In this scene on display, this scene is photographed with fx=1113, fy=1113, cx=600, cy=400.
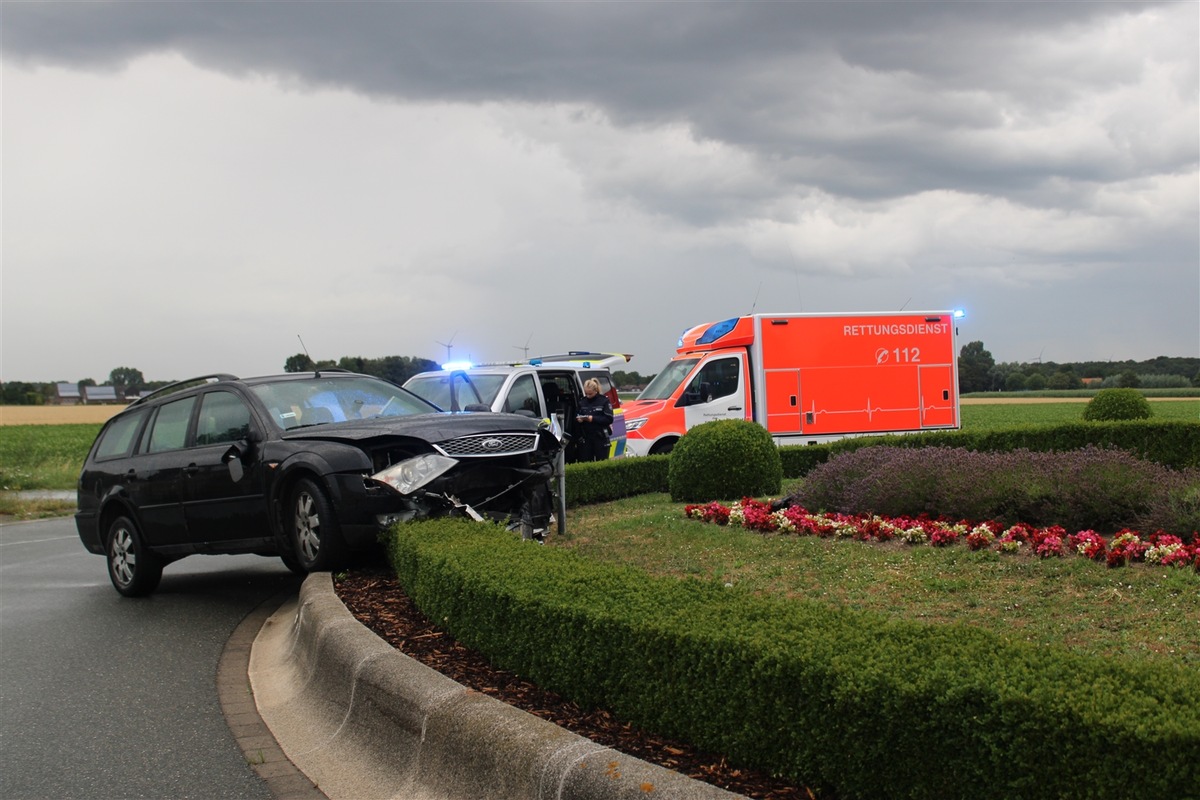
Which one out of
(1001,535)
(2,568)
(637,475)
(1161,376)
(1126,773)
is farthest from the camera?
(1161,376)

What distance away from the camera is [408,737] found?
4.85 metres

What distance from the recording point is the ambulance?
755 inches

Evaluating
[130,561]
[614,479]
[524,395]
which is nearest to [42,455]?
[524,395]

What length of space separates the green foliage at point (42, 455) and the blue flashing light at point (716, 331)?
13661 millimetres

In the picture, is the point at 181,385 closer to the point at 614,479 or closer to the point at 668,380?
the point at 614,479

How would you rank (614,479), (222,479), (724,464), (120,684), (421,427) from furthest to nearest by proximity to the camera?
(614,479) < (724,464) < (222,479) < (421,427) < (120,684)

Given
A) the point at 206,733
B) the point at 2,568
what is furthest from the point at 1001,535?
the point at 2,568

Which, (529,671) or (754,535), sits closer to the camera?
(529,671)

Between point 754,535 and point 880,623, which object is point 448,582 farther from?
point 754,535

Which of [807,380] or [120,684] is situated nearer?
[120,684]

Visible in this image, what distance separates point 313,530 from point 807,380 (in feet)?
41.8

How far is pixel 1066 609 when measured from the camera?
5.82 meters

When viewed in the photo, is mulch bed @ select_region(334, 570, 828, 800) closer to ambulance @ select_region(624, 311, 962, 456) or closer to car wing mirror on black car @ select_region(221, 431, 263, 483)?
car wing mirror on black car @ select_region(221, 431, 263, 483)

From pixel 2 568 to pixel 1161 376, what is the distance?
5951cm
